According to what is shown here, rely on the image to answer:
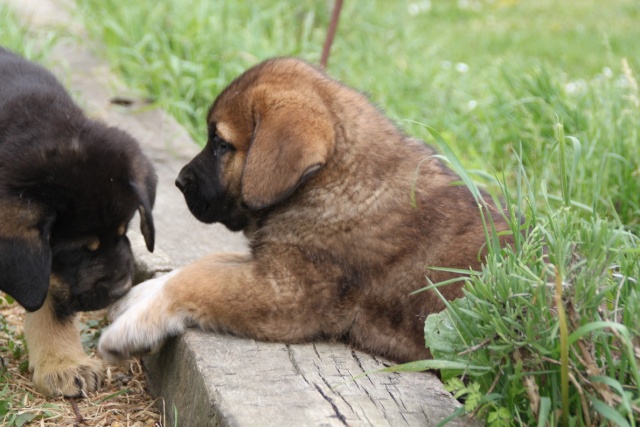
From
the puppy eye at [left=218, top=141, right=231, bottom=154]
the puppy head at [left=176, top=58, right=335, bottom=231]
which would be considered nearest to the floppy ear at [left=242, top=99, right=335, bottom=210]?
the puppy head at [left=176, top=58, right=335, bottom=231]

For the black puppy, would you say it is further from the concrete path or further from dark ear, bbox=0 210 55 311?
the concrete path

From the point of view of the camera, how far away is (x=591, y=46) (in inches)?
393

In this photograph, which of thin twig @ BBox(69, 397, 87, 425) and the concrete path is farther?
thin twig @ BBox(69, 397, 87, 425)

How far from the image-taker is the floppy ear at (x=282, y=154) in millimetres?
3035

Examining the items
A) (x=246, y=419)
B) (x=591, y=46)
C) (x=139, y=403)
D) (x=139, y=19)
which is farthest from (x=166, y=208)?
(x=591, y=46)

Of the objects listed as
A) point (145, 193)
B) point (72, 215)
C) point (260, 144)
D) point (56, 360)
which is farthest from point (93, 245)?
point (260, 144)

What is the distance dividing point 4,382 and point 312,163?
56.2 inches

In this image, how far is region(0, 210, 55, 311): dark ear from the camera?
2.86 m

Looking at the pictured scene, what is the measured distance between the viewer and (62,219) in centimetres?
307

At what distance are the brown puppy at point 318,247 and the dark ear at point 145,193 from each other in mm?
196

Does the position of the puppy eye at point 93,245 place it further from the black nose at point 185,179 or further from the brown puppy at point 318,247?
the black nose at point 185,179

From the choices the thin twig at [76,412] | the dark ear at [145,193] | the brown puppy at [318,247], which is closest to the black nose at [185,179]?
the dark ear at [145,193]

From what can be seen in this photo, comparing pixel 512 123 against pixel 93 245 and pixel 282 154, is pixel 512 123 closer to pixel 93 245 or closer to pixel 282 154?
pixel 282 154

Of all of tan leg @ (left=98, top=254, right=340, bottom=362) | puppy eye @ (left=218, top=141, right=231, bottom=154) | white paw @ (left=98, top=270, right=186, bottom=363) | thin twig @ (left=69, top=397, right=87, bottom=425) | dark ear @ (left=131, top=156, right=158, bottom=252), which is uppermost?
puppy eye @ (left=218, top=141, right=231, bottom=154)
